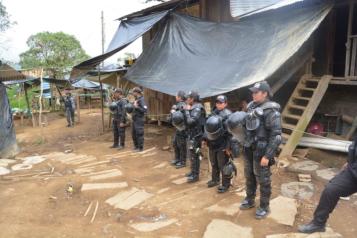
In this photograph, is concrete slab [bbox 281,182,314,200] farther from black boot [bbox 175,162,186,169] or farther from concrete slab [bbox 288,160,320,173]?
black boot [bbox 175,162,186,169]

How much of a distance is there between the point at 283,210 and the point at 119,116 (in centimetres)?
530

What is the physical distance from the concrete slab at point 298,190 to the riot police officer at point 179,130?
210cm

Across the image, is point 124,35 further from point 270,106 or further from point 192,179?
point 270,106

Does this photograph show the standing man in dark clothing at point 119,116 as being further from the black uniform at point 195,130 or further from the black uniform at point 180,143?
the black uniform at point 195,130

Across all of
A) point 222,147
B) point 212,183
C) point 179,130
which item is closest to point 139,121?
point 179,130

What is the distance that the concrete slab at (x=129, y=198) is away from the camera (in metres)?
5.36

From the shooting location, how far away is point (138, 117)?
8.34 meters

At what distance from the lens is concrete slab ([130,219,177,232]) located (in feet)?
14.8

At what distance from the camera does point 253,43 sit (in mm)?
7332

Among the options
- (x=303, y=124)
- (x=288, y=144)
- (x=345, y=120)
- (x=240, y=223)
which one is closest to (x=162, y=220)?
(x=240, y=223)

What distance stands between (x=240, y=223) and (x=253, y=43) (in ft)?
13.6

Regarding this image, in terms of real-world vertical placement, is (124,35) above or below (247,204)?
above

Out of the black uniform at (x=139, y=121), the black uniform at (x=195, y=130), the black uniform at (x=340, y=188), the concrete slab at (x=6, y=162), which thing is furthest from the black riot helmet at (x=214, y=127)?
the concrete slab at (x=6, y=162)

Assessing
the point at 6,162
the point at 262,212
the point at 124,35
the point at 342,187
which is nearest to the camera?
the point at 342,187
